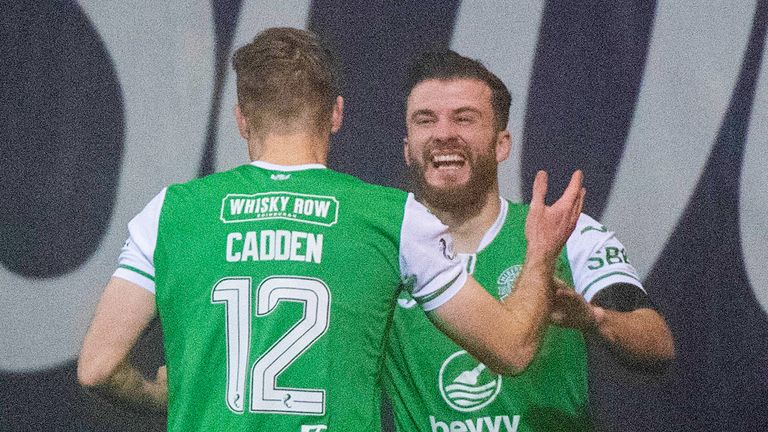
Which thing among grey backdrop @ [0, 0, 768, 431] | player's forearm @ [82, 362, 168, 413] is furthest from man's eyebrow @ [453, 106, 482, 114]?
player's forearm @ [82, 362, 168, 413]

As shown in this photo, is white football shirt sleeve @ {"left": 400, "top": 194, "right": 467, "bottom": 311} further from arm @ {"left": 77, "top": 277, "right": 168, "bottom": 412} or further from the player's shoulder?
arm @ {"left": 77, "top": 277, "right": 168, "bottom": 412}

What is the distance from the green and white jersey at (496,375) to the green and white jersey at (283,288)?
0.77 meters

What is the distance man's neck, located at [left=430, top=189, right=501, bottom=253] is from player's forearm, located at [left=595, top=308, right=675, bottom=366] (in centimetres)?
47

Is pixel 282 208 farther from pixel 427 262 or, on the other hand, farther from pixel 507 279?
pixel 507 279

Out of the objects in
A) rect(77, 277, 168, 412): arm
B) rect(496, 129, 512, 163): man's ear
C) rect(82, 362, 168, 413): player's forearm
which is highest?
rect(496, 129, 512, 163): man's ear

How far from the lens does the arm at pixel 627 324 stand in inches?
105

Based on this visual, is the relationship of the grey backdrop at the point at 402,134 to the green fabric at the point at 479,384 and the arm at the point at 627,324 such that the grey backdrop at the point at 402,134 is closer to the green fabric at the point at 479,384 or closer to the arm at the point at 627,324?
the arm at the point at 627,324

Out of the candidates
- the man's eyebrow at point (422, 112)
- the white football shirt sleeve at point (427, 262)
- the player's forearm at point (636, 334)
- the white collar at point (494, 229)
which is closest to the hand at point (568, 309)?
the player's forearm at point (636, 334)

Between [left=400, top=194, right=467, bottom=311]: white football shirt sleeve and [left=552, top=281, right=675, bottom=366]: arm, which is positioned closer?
[left=400, top=194, right=467, bottom=311]: white football shirt sleeve

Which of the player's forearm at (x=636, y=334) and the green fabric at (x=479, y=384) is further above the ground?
the player's forearm at (x=636, y=334)

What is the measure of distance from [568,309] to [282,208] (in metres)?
0.74

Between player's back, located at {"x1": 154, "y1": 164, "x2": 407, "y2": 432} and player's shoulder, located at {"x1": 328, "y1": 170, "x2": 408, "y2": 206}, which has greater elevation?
player's shoulder, located at {"x1": 328, "y1": 170, "x2": 408, "y2": 206}

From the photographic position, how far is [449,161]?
321 cm

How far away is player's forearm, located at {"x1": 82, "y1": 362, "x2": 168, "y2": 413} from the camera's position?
2240 mm
